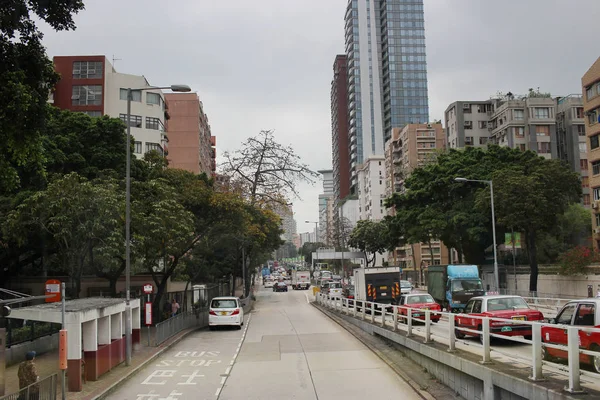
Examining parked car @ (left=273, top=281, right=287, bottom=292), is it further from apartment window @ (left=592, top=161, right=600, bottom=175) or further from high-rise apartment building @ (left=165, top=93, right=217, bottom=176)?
apartment window @ (left=592, top=161, right=600, bottom=175)

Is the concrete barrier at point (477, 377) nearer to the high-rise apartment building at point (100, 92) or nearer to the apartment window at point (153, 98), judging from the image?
the high-rise apartment building at point (100, 92)

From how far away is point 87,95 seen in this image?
6038 centimetres

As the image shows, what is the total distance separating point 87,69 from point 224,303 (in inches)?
1557

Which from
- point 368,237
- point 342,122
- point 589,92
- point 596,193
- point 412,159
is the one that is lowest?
point 368,237

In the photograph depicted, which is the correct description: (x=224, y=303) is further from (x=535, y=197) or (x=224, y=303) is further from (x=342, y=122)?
(x=342, y=122)

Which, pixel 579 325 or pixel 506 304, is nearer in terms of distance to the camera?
pixel 579 325

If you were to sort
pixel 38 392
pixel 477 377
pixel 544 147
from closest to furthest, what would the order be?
pixel 38 392
pixel 477 377
pixel 544 147

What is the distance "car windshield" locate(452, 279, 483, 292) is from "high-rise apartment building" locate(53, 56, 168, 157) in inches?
1461

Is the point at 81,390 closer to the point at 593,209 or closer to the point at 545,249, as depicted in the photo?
the point at 593,209

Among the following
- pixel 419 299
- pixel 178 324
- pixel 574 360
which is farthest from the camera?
pixel 178 324

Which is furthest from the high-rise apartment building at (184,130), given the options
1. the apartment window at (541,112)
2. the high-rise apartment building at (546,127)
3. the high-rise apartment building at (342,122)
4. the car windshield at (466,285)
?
the high-rise apartment building at (342,122)

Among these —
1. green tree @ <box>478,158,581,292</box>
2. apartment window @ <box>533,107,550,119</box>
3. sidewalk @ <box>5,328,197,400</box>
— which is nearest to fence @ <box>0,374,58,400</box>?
sidewalk @ <box>5,328,197,400</box>

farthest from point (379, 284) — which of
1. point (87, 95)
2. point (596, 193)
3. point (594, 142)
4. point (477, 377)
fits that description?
point (87, 95)

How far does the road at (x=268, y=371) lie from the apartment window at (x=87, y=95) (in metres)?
40.4
